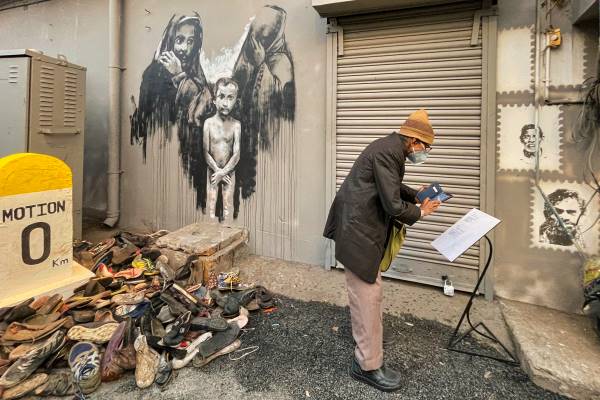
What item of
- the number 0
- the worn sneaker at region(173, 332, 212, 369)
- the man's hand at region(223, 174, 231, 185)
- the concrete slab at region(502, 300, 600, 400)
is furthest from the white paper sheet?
the number 0

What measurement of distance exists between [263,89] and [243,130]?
68 centimetres

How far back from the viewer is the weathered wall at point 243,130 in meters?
4.58

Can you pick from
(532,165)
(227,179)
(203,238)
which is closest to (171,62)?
(227,179)

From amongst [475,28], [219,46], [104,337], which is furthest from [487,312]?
[219,46]

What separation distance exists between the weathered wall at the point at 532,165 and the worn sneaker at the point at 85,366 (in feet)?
13.1

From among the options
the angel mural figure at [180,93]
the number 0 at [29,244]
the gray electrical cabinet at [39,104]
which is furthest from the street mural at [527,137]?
the gray electrical cabinet at [39,104]

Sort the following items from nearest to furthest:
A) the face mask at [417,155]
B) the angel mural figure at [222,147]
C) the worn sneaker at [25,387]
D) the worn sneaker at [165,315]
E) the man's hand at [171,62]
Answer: the worn sneaker at [25,387] < the face mask at [417,155] < the worn sneaker at [165,315] < the angel mural figure at [222,147] < the man's hand at [171,62]

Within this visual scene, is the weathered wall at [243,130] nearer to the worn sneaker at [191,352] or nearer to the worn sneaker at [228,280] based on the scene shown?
the worn sneaker at [228,280]

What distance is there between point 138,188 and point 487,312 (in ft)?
18.4

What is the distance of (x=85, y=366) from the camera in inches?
92.5

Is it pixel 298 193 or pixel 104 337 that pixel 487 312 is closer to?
pixel 298 193

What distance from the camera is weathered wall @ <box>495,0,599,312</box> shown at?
3332mm

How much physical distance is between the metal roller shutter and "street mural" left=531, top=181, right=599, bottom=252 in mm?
614

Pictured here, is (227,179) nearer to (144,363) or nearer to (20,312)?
(20,312)
